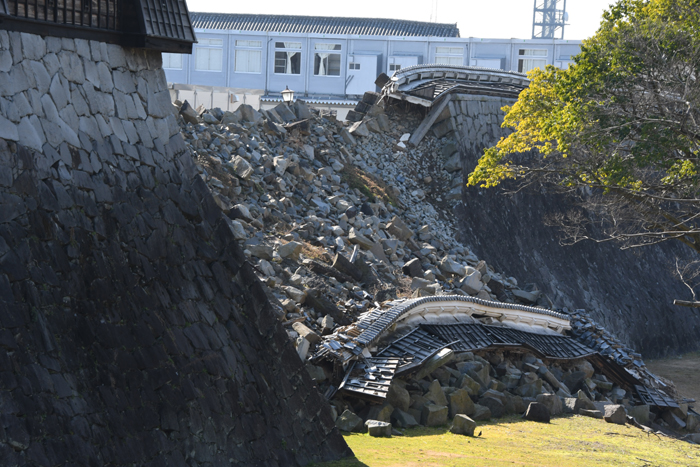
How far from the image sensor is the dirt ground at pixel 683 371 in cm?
2076

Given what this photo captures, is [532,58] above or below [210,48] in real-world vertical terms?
above

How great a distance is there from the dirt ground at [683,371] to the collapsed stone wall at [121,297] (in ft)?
46.9

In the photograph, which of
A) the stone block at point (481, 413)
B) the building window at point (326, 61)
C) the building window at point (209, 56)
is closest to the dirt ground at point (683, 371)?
the stone block at point (481, 413)

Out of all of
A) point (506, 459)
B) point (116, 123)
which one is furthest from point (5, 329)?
point (506, 459)

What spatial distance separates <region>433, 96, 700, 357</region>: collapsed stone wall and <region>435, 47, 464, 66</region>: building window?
37.6 ft

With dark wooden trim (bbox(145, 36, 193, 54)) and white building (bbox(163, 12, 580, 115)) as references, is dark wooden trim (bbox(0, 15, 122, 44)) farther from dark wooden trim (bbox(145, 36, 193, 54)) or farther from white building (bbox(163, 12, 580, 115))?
white building (bbox(163, 12, 580, 115))

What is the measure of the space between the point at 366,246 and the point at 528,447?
8274 mm

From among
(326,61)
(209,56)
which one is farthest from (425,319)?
(209,56)

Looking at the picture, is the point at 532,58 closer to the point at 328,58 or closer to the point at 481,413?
the point at 328,58

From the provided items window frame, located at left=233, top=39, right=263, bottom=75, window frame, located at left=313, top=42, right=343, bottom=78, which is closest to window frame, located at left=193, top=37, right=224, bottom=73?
window frame, located at left=233, top=39, right=263, bottom=75

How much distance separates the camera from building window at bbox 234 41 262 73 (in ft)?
126

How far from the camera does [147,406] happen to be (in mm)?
7262

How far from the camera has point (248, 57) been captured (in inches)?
1519

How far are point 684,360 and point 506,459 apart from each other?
61.1 feet
